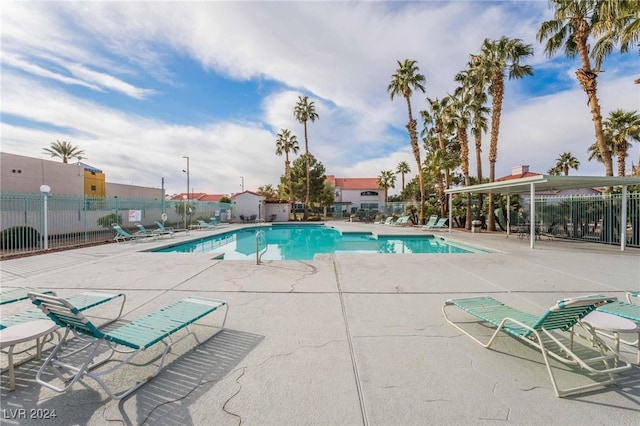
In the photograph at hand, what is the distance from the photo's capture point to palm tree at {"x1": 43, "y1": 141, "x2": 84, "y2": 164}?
35.6 m

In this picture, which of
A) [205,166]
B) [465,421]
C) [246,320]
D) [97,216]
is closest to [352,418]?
[465,421]

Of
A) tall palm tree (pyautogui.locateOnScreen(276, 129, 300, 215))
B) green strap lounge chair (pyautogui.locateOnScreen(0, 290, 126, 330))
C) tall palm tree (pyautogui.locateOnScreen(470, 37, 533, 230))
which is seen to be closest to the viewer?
green strap lounge chair (pyautogui.locateOnScreen(0, 290, 126, 330))

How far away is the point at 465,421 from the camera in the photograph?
1.98 m

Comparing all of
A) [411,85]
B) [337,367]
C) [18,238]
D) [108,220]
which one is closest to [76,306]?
[337,367]

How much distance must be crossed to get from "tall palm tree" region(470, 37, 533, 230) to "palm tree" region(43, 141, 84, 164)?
46.9 m

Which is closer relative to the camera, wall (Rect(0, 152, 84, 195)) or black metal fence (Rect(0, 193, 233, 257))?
black metal fence (Rect(0, 193, 233, 257))

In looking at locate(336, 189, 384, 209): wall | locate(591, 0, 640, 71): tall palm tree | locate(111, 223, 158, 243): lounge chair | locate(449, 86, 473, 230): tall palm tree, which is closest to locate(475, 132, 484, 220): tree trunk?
locate(449, 86, 473, 230): tall palm tree

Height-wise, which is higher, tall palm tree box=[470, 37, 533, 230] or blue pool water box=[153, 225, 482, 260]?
tall palm tree box=[470, 37, 533, 230]

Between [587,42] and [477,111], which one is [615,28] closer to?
[587,42]

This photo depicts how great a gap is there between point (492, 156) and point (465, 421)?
18.1 meters

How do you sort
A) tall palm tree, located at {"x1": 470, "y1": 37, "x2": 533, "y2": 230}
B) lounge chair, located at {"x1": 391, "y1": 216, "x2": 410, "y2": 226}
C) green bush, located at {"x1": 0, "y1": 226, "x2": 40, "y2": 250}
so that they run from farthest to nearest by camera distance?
lounge chair, located at {"x1": 391, "y1": 216, "x2": 410, "y2": 226}, tall palm tree, located at {"x1": 470, "y1": 37, "x2": 533, "y2": 230}, green bush, located at {"x1": 0, "y1": 226, "x2": 40, "y2": 250}

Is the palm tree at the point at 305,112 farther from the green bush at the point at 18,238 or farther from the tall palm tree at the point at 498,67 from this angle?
the green bush at the point at 18,238

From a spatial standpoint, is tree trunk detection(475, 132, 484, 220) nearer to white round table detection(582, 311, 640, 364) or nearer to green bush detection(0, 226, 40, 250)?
white round table detection(582, 311, 640, 364)

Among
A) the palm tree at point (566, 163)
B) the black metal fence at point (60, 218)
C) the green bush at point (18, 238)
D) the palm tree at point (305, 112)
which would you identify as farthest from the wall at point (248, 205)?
the palm tree at point (566, 163)
